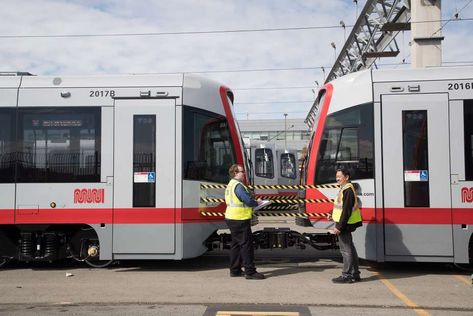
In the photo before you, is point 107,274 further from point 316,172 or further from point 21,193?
point 316,172

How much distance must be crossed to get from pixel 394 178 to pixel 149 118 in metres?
4.30

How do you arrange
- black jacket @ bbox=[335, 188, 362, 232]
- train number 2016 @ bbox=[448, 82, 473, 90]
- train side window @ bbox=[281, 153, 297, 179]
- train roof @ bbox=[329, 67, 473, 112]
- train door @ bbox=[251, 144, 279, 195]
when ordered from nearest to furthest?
black jacket @ bbox=[335, 188, 362, 232] → train number 2016 @ bbox=[448, 82, 473, 90] → train roof @ bbox=[329, 67, 473, 112] → train door @ bbox=[251, 144, 279, 195] → train side window @ bbox=[281, 153, 297, 179]

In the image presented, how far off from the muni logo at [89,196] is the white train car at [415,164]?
4.42 metres

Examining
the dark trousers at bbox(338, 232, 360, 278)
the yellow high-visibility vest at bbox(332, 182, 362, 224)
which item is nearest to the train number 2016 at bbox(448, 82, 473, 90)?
the yellow high-visibility vest at bbox(332, 182, 362, 224)

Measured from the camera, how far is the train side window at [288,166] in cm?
2186

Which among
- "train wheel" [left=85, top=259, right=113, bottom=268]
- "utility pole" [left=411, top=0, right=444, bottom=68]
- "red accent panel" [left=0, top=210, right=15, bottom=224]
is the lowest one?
"train wheel" [left=85, top=259, right=113, bottom=268]

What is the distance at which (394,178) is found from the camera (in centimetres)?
830

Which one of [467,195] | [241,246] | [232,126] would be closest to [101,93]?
[232,126]

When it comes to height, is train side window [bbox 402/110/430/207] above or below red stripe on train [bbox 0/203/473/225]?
above

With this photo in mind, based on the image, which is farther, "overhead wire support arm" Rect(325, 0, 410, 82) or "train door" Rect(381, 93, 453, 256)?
"overhead wire support arm" Rect(325, 0, 410, 82)

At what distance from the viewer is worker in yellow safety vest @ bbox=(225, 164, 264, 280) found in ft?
26.7

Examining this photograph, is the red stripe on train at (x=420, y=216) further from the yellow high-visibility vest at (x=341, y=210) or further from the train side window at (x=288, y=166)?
the train side window at (x=288, y=166)

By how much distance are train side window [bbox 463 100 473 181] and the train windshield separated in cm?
151

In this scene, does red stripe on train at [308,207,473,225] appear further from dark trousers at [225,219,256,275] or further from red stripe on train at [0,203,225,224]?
red stripe on train at [0,203,225,224]
